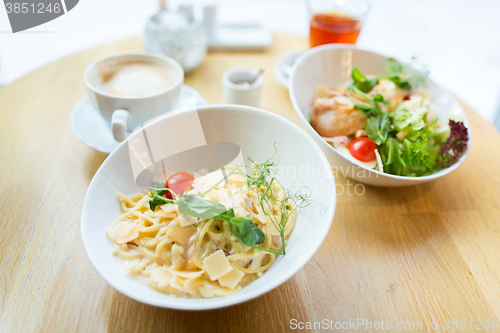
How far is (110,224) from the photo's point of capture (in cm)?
100

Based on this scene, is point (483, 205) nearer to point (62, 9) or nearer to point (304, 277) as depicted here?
point (304, 277)

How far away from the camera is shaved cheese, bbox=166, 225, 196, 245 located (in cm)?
96

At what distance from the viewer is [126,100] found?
1.33 meters

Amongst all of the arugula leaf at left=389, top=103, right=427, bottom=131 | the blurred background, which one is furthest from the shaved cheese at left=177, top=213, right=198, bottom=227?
the blurred background

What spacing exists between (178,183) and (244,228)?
1.10 ft

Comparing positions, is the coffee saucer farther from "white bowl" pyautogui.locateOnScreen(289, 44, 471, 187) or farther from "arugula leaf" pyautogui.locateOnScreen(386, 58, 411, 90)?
"arugula leaf" pyautogui.locateOnScreen(386, 58, 411, 90)

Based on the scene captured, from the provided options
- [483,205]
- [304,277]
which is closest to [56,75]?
[304,277]

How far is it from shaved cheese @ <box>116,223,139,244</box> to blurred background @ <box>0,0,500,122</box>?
9.11 feet

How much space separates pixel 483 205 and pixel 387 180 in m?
0.45

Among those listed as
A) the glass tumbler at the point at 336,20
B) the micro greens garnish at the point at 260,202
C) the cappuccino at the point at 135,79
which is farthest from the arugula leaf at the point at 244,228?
the glass tumbler at the point at 336,20

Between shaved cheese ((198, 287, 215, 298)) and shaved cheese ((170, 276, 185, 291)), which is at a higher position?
shaved cheese ((170, 276, 185, 291))

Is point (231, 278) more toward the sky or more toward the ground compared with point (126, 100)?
more toward the ground

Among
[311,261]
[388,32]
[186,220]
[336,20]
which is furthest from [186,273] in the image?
[388,32]

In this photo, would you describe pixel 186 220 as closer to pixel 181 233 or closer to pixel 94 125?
pixel 181 233
